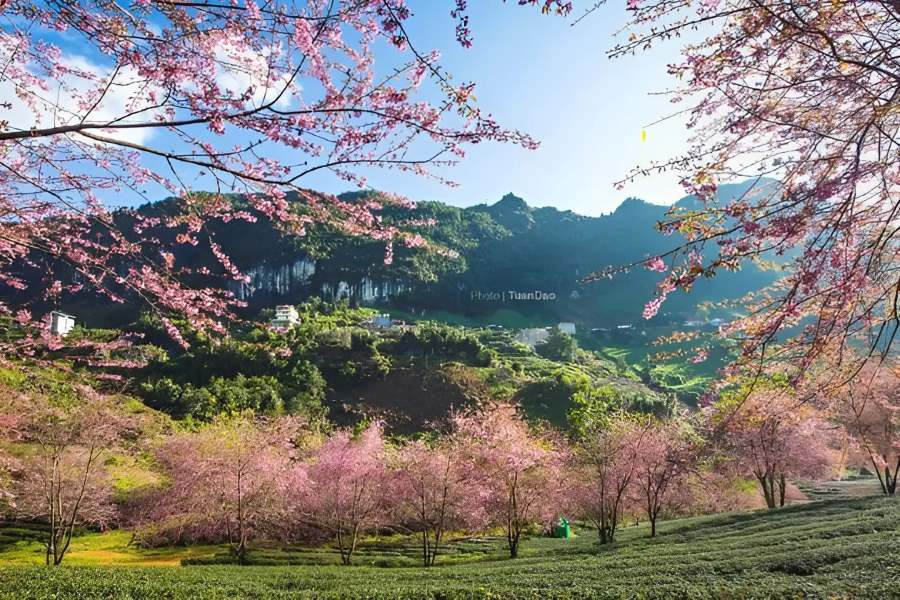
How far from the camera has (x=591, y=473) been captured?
19.3m

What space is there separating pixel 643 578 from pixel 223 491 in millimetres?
15528

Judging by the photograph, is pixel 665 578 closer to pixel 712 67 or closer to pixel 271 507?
pixel 712 67

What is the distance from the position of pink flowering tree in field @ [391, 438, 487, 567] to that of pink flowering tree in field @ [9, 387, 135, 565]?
395 inches

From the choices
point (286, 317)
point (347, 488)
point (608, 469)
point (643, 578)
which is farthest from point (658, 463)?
point (286, 317)

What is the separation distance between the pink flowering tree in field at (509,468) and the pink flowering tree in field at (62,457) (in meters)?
12.1

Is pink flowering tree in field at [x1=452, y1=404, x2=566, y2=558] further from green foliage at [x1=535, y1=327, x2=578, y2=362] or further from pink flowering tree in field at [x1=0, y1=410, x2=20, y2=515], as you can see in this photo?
green foliage at [x1=535, y1=327, x2=578, y2=362]

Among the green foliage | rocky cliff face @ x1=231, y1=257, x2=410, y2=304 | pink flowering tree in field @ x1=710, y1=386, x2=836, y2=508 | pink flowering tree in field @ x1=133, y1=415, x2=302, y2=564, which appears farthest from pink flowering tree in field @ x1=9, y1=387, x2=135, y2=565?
rocky cliff face @ x1=231, y1=257, x2=410, y2=304

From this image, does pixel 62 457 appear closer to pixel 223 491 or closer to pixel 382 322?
pixel 223 491

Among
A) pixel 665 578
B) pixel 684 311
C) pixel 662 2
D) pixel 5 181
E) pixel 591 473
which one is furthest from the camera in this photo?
pixel 684 311

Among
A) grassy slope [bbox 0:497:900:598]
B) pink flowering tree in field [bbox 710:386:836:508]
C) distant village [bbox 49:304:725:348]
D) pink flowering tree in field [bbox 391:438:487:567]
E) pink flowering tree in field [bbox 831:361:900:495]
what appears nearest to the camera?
grassy slope [bbox 0:497:900:598]

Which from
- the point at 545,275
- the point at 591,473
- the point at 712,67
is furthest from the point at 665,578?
the point at 545,275

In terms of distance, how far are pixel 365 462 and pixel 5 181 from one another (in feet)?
50.2

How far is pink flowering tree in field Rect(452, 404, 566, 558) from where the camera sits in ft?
55.6

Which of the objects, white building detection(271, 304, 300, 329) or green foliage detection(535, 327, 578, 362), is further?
white building detection(271, 304, 300, 329)
